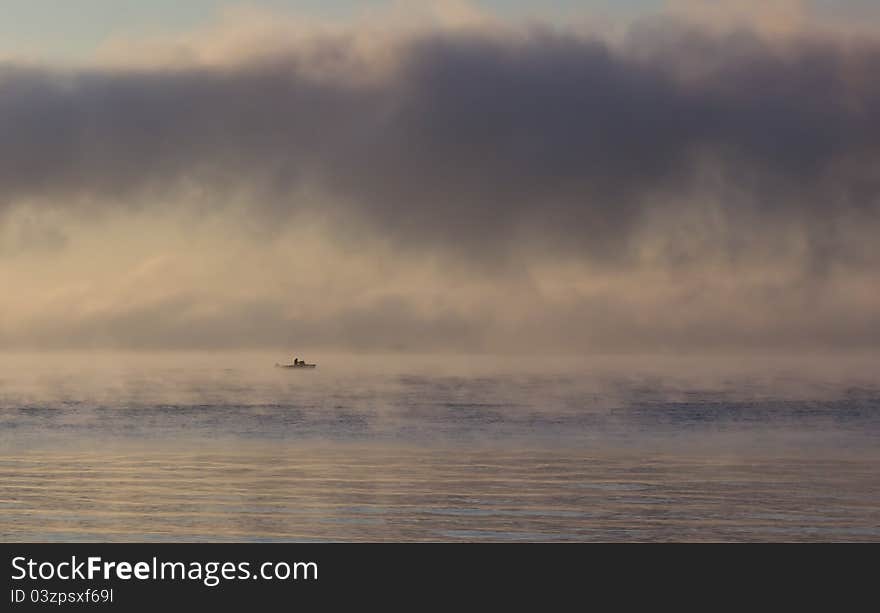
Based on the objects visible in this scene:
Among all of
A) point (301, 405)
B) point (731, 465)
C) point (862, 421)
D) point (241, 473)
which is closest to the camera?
point (241, 473)

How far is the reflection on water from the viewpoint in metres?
29.5

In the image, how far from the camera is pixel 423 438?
56.3m

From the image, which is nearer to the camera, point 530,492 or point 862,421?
point 530,492

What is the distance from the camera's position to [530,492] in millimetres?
35344

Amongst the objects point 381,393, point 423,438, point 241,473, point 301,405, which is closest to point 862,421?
point 423,438

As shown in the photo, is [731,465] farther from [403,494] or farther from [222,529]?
[222,529]

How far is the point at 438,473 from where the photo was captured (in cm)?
4059

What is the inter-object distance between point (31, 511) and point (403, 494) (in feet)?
30.3

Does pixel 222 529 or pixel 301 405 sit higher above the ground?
pixel 301 405

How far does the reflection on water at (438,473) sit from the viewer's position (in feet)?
96.8
